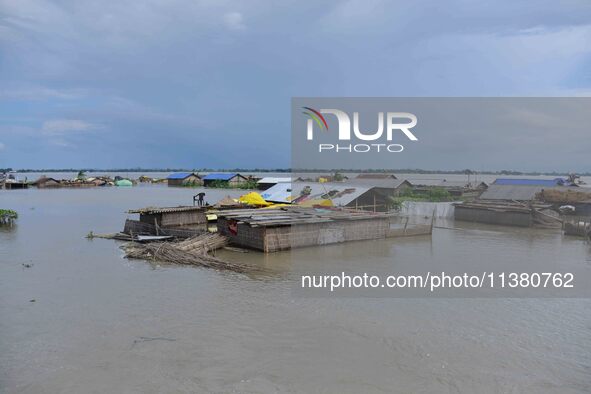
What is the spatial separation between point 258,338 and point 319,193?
49.7ft

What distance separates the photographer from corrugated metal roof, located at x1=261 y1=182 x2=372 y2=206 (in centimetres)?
2067

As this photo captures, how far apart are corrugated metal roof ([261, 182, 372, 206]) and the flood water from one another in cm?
902

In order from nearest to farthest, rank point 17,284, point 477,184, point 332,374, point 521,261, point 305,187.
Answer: point 332,374 → point 17,284 → point 521,261 → point 305,187 → point 477,184

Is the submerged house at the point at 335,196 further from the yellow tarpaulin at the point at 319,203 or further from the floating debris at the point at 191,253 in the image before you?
the floating debris at the point at 191,253

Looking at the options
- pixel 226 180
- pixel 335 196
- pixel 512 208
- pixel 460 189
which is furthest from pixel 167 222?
pixel 226 180

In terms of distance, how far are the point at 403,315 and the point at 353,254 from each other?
222 inches

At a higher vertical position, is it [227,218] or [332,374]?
[227,218]

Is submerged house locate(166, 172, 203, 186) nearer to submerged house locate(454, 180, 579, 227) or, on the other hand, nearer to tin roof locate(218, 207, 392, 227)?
submerged house locate(454, 180, 579, 227)

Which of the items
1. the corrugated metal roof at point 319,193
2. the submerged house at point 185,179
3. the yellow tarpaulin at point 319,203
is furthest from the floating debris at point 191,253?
the submerged house at point 185,179

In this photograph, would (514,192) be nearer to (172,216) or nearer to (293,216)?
(293,216)

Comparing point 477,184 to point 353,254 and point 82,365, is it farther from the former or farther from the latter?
point 82,365

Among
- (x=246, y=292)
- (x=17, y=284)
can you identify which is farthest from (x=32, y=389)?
(x=17, y=284)

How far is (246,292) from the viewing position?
9898 millimetres

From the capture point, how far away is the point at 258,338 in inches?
→ 287
